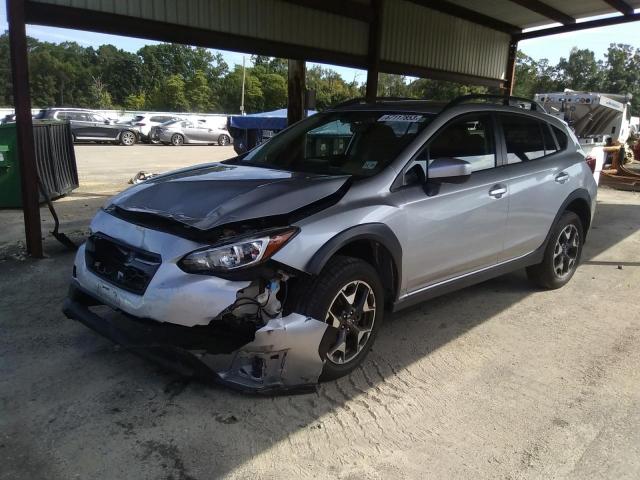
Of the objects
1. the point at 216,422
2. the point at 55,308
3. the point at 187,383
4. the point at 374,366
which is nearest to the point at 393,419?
the point at 374,366

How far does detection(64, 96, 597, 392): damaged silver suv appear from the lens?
302cm

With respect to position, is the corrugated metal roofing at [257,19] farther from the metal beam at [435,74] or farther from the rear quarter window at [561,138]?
the rear quarter window at [561,138]

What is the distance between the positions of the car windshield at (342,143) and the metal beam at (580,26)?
8.93 m

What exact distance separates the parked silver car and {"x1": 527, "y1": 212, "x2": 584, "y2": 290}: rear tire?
81.2 feet

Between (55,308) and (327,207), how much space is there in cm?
272

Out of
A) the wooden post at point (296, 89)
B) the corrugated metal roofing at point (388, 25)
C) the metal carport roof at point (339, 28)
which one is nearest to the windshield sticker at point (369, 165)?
the metal carport roof at point (339, 28)

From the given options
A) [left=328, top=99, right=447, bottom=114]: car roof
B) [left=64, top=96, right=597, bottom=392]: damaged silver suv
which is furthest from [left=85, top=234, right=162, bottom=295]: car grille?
[left=328, top=99, right=447, bottom=114]: car roof

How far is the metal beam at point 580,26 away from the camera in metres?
10.8

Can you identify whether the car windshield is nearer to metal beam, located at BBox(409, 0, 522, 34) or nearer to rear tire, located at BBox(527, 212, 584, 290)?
rear tire, located at BBox(527, 212, 584, 290)

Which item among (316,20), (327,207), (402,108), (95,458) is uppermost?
(316,20)

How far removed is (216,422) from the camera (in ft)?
9.89

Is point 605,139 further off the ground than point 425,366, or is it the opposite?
point 605,139

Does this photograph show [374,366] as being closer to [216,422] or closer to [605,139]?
[216,422]

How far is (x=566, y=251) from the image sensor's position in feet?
18.0
